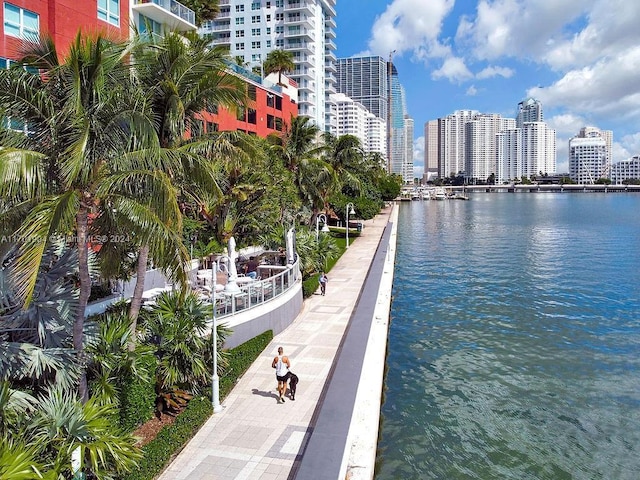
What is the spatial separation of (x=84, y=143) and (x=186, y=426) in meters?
6.82

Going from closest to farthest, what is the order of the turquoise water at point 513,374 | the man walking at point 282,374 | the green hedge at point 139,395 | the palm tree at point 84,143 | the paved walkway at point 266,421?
the palm tree at point 84,143 → the paved walkway at point 266,421 → the green hedge at point 139,395 → the turquoise water at point 513,374 → the man walking at point 282,374

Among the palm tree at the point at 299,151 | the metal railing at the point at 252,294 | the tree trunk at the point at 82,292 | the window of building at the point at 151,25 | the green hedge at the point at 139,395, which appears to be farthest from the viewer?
the palm tree at the point at 299,151

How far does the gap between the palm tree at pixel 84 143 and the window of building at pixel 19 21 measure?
38.7ft

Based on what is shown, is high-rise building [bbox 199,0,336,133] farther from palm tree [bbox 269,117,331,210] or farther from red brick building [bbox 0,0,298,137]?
red brick building [bbox 0,0,298,137]

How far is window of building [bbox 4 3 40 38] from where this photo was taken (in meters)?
21.2

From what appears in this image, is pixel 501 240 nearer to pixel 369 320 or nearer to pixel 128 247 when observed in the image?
pixel 369 320

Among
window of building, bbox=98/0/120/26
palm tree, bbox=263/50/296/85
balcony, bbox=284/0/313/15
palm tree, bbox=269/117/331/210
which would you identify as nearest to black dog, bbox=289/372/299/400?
window of building, bbox=98/0/120/26

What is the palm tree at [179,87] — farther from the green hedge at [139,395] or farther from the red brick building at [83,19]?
the green hedge at [139,395]

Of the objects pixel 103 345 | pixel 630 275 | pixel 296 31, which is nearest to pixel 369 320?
pixel 103 345

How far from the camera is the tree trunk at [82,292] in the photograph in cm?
1141

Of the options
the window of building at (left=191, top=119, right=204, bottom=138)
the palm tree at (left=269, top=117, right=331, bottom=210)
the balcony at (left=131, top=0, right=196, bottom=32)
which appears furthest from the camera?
the palm tree at (left=269, top=117, right=331, bottom=210)

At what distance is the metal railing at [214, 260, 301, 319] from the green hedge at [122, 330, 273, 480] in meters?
1.36

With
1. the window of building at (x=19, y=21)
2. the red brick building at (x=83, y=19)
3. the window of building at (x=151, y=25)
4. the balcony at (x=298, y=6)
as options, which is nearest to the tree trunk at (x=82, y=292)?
the red brick building at (x=83, y=19)

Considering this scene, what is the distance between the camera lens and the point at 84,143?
1055cm
